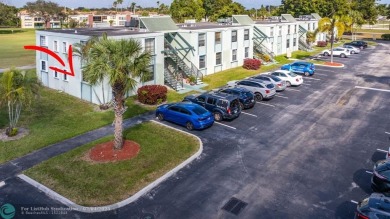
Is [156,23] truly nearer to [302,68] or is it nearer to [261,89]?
[261,89]

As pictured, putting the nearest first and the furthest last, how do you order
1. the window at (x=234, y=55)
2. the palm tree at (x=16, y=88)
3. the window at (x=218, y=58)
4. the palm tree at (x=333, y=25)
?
the palm tree at (x=16, y=88) → the window at (x=218, y=58) → the window at (x=234, y=55) → the palm tree at (x=333, y=25)

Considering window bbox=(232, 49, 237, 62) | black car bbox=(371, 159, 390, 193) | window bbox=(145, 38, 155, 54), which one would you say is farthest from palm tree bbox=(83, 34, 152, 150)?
window bbox=(232, 49, 237, 62)

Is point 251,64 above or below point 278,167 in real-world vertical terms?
above

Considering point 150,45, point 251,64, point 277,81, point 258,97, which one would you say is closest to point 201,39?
point 150,45

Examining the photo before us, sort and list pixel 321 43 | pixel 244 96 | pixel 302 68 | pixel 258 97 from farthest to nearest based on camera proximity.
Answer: pixel 321 43
pixel 302 68
pixel 258 97
pixel 244 96

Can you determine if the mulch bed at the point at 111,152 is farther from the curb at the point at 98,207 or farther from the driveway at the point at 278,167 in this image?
the driveway at the point at 278,167

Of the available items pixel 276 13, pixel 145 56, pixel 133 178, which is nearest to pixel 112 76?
pixel 145 56

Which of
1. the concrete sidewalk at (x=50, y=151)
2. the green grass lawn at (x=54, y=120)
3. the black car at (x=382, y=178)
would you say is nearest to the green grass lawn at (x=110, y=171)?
the concrete sidewalk at (x=50, y=151)
